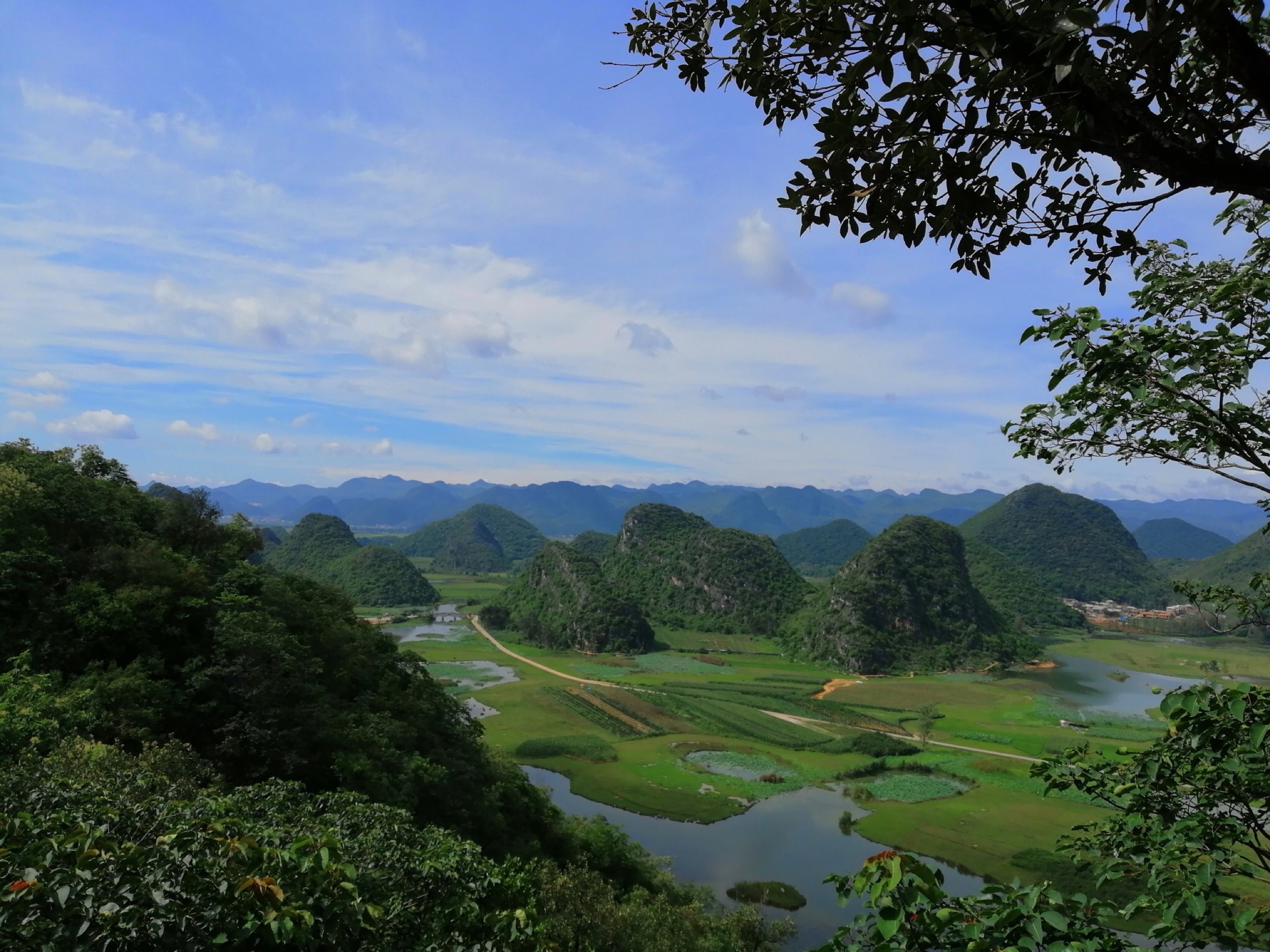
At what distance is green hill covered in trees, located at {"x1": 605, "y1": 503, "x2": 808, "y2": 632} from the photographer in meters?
81.4

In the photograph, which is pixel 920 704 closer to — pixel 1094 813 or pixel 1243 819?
pixel 1094 813

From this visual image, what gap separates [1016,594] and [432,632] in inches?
3027

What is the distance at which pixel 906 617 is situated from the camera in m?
66.2

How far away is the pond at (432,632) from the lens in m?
67.9

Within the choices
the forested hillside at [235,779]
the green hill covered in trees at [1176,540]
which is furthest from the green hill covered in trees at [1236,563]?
the forested hillside at [235,779]

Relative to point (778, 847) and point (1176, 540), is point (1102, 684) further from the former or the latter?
point (1176, 540)

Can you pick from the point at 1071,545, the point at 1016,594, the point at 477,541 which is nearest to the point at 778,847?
the point at 1016,594

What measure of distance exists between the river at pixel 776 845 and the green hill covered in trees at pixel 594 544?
8071 cm

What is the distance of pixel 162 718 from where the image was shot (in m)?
13.1

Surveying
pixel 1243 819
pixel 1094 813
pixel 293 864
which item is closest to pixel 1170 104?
pixel 1243 819

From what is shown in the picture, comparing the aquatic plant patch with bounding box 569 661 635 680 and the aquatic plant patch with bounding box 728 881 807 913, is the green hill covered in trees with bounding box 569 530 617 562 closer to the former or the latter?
the aquatic plant patch with bounding box 569 661 635 680

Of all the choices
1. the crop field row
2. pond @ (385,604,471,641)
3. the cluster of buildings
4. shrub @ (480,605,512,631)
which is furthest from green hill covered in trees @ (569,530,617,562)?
the cluster of buildings

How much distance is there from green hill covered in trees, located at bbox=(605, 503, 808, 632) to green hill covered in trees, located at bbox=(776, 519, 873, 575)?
6825 cm

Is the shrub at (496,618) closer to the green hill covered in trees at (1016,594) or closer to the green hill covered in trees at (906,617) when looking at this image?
the green hill covered in trees at (906,617)
